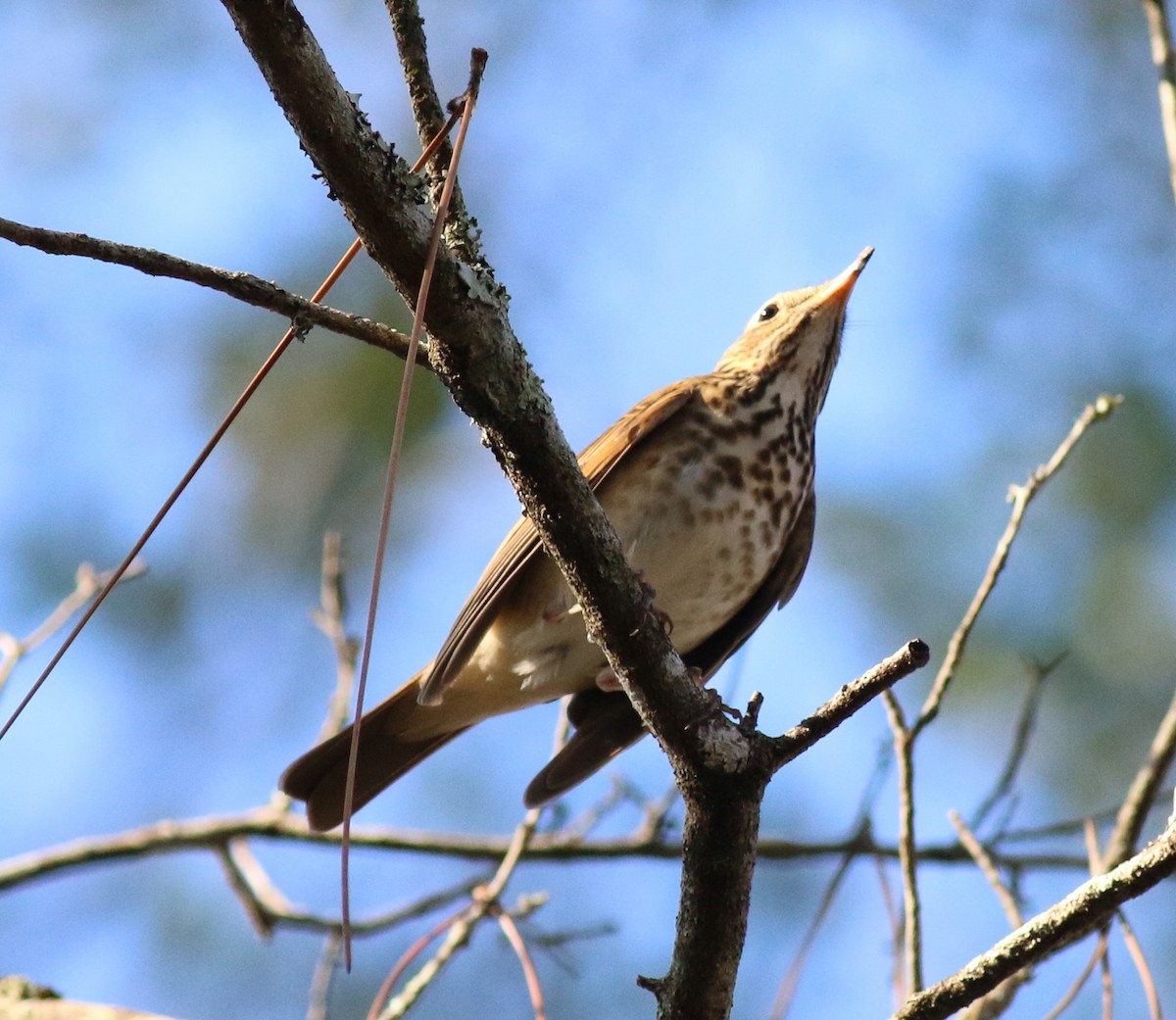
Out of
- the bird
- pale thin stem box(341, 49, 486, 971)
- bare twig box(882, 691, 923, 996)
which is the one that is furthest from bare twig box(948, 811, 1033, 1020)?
pale thin stem box(341, 49, 486, 971)

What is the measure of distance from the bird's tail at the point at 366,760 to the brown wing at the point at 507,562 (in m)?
0.25

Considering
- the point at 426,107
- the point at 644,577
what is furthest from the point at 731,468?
the point at 426,107

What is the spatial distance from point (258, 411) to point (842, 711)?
19.2 feet

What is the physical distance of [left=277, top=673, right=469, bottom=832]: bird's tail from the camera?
13.4 feet

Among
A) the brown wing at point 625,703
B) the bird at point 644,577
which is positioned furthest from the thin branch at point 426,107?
the brown wing at point 625,703

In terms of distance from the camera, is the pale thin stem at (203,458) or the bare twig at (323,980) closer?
the pale thin stem at (203,458)

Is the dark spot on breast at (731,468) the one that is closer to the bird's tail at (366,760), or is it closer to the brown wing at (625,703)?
the brown wing at (625,703)

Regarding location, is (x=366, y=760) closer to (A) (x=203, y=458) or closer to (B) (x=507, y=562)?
(B) (x=507, y=562)

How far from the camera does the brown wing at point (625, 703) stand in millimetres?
3846

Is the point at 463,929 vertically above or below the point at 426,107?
below

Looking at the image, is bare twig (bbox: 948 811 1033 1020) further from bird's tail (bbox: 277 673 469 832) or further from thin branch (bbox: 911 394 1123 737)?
bird's tail (bbox: 277 673 469 832)

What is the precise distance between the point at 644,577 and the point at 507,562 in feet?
1.23

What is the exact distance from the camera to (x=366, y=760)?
428 centimetres

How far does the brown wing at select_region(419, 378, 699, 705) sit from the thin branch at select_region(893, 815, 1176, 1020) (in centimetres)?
161
